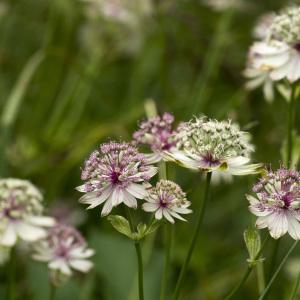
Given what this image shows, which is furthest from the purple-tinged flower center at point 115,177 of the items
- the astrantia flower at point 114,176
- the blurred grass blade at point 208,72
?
the blurred grass blade at point 208,72

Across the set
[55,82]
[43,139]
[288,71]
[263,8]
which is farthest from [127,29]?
[288,71]

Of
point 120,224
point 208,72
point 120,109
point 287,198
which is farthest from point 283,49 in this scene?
point 120,109

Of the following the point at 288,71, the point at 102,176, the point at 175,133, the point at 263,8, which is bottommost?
the point at 102,176

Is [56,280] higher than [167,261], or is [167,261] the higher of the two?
[167,261]

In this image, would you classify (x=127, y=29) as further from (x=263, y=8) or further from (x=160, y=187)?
(x=160, y=187)

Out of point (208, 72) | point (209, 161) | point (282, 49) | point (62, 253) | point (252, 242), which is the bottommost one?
point (62, 253)

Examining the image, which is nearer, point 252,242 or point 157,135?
point 252,242

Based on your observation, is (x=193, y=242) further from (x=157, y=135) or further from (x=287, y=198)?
(x=157, y=135)
